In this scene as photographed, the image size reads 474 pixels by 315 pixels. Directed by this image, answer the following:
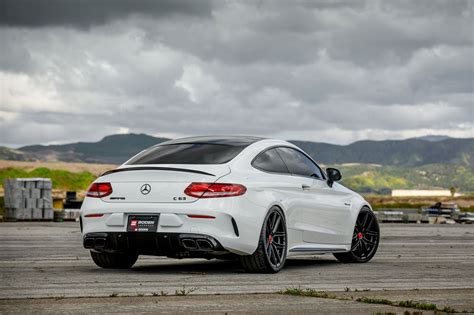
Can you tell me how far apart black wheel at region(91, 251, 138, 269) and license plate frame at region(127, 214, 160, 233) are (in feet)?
2.71

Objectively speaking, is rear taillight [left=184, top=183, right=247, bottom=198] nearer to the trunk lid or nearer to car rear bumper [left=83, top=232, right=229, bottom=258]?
the trunk lid

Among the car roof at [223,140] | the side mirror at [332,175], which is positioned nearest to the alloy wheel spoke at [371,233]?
the side mirror at [332,175]

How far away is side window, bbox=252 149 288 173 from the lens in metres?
11.2

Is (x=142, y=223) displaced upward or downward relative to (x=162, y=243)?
upward

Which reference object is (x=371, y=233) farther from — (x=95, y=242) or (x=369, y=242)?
(x=95, y=242)

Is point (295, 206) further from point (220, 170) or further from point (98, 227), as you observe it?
point (98, 227)

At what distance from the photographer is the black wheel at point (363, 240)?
13305mm

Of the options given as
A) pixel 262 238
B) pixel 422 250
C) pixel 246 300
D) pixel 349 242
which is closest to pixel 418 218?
pixel 422 250

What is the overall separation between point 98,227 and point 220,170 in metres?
1.53

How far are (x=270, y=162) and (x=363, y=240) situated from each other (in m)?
2.75

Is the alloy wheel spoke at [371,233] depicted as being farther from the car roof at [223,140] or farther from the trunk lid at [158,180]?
the trunk lid at [158,180]

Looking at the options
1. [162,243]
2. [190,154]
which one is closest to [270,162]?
[190,154]

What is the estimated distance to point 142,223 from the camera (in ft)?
33.9

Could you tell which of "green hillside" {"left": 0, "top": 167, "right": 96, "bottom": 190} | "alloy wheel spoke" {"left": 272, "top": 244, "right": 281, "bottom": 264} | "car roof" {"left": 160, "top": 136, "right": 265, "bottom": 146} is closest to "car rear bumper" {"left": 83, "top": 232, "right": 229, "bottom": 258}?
"alloy wheel spoke" {"left": 272, "top": 244, "right": 281, "bottom": 264}
